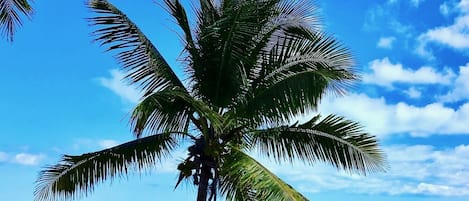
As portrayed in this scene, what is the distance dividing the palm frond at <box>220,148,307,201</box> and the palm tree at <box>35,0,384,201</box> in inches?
3.2

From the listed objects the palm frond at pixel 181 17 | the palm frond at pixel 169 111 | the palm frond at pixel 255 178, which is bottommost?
the palm frond at pixel 255 178

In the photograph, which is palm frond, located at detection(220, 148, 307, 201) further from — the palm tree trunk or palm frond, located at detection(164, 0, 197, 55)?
palm frond, located at detection(164, 0, 197, 55)

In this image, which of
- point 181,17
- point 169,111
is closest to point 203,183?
point 169,111

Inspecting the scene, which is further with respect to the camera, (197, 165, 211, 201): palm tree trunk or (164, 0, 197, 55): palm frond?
(164, 0, 197, 55): palm frond

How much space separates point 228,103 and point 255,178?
2.41m

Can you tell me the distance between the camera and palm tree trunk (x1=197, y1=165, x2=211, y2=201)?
38.4 ft

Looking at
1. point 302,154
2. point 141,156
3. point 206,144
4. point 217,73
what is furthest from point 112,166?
point 302,154

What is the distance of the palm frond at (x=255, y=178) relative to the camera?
31.2 feet

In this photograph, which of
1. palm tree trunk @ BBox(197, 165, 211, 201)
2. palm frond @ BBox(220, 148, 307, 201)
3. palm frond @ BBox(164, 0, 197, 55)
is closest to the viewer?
palm frond @ BBox(220, 148, 307, 201)

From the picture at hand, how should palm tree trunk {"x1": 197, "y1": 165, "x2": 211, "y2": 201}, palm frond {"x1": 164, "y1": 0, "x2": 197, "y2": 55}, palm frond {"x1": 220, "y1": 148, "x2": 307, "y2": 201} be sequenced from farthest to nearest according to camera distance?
palm frond {"x1": 164, "y1": 0, "x2": 197, "y2": 55} < palm tree trunk {"x1": 197, "y1": 165, "x2": 211, "y2": 201} < palm frond {"x1": 220, "y1": 148, "x2": 307, "y2": 201}

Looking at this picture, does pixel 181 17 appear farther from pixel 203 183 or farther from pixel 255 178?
pixel 255 178

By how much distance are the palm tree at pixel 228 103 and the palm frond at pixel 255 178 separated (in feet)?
0.26

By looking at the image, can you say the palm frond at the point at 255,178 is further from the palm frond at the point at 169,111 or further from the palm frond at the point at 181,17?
the palm frond at the point at 181,17

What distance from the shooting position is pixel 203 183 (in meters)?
11.8
